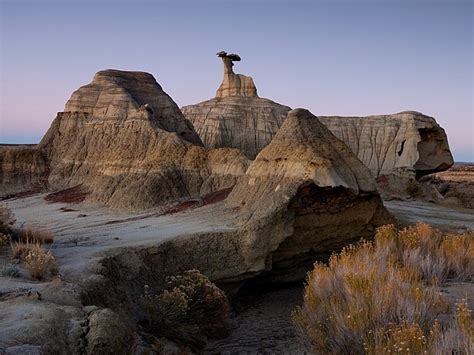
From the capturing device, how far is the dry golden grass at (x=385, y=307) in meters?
7.27

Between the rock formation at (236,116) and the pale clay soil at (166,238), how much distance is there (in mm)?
19815

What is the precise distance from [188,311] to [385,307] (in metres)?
4.04

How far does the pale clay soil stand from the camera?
10.6m

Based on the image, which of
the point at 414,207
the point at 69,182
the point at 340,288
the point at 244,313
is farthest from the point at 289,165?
the point at 69,182

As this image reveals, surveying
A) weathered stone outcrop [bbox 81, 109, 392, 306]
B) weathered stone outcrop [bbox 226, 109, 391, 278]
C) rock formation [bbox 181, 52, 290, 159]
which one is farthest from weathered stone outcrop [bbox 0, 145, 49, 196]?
rock formation [bbox 181, 52, 290, 159]

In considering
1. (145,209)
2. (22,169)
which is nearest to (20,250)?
(145,209)

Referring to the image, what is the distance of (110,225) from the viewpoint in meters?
16.4

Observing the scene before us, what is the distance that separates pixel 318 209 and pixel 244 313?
3.53 m

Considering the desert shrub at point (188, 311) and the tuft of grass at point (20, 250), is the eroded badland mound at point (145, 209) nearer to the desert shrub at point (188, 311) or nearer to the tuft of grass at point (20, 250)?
the desert shrub at point (188, 311)

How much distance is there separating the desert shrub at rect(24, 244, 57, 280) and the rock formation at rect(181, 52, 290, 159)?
1168 inches

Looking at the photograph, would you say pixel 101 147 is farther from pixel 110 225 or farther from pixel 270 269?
pixel 270 269

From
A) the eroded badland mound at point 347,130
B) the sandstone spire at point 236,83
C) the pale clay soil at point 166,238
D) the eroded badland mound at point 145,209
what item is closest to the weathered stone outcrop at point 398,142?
the eroded badland mound at point 347,130

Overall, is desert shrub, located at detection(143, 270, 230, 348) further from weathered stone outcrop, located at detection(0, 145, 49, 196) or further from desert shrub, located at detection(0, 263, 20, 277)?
weathered stone outcrop, located at detection(0, 145, 49, 196)

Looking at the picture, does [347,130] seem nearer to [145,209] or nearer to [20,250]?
[145,209]
